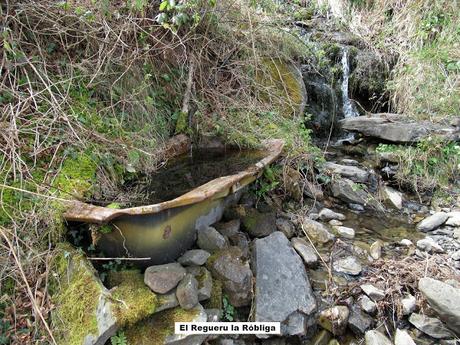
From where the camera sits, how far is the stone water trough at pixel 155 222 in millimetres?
1790

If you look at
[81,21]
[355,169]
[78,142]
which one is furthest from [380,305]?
[81,21]

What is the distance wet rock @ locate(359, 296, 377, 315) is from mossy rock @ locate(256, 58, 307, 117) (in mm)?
2204

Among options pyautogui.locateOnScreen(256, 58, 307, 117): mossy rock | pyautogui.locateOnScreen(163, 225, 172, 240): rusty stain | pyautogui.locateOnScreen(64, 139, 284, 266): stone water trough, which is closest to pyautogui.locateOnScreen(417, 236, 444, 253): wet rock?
pyautogui.locateOnScreen(64, 139, 284, 266): stone water trough

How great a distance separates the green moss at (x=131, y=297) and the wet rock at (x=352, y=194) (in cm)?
227

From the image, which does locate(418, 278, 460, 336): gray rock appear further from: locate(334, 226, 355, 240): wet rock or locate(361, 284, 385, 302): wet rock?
locate(334, 226, 355, 240): wet rock

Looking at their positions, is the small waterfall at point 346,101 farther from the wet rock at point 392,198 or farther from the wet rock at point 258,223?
the wet rock at point 258,223

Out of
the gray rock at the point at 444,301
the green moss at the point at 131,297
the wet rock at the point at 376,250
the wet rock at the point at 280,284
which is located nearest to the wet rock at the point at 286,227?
the wet rock at the point at 280,284

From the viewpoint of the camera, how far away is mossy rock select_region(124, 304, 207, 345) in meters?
1.79

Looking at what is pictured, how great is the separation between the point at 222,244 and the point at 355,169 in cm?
219

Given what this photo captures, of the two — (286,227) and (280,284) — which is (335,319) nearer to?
(280,284)

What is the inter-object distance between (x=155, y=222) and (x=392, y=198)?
106 inches

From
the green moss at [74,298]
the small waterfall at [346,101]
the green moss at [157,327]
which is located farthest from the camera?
the small waterfall at [346,101]

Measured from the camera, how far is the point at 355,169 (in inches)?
153

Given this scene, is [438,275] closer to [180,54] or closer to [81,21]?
[180,54]
